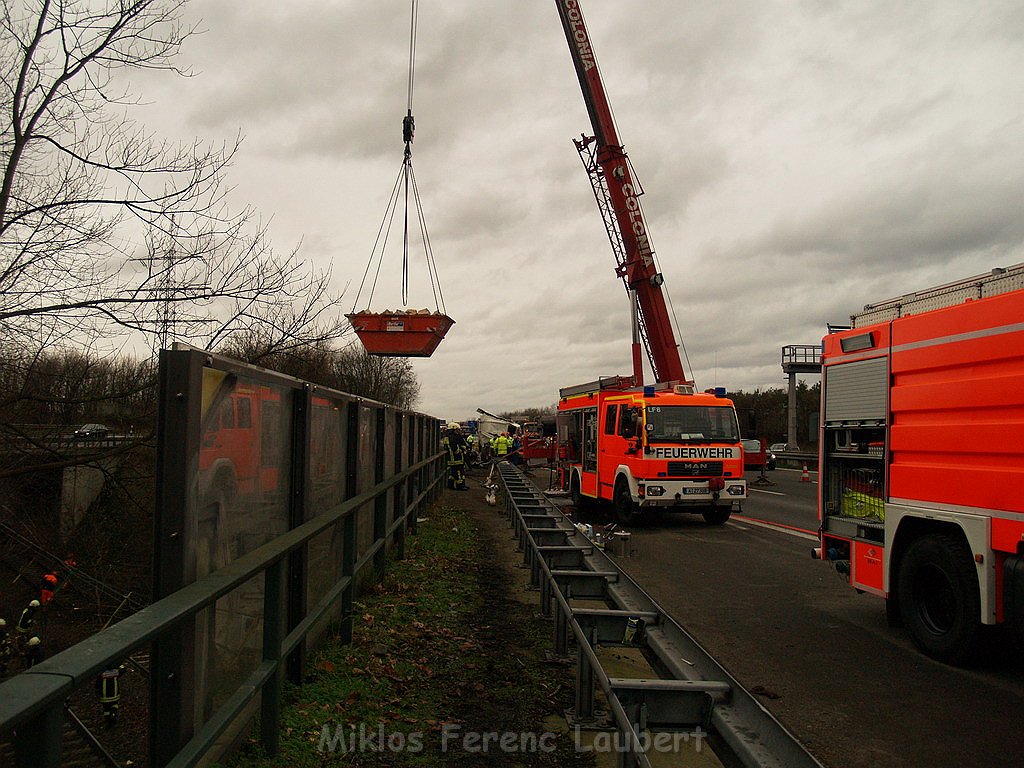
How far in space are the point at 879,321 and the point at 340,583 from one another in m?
5.27

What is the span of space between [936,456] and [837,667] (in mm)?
1821

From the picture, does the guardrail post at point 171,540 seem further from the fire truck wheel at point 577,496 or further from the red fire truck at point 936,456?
the fire truck wheel at point 577,496

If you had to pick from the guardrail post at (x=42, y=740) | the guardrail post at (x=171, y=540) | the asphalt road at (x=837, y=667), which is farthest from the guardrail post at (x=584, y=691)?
the guardrail post at (x=42, y=740)

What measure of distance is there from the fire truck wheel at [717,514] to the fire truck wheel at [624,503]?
1443 millimetres

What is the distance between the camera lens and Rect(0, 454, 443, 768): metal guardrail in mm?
1768

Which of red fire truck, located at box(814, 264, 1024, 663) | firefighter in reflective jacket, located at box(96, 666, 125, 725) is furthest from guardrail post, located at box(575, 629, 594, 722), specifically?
firefighter in reflective jacket, located at box(96, 666, 125, 725)

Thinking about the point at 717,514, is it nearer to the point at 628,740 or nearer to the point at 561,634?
the point at 561,634

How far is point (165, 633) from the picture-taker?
103 inches

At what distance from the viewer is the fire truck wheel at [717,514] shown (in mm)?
15234

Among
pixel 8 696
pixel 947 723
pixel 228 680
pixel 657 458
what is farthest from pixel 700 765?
pixel 657 458

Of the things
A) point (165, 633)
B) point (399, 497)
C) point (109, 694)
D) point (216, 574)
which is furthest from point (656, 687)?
point (399, 497)

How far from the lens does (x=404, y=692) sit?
5.29 m

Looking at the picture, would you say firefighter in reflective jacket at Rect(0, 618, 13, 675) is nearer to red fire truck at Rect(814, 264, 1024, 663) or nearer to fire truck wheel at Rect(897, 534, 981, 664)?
red fire truck at Rect(814, 264, 1024, 663)

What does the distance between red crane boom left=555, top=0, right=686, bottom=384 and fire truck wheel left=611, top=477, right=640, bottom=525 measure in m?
3.72
